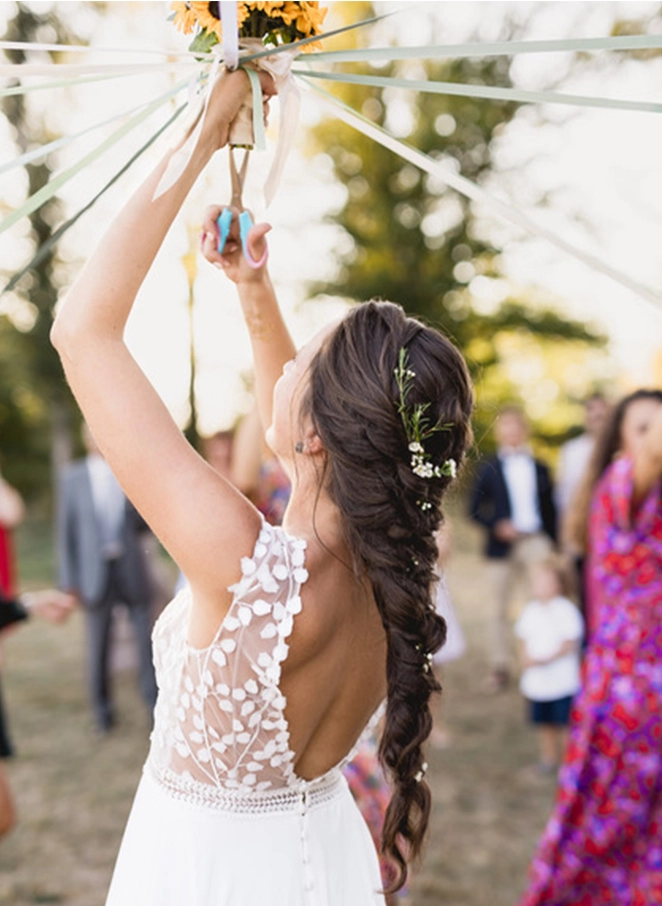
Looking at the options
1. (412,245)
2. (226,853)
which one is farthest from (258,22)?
(412,245)

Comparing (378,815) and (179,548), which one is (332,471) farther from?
(378,815)

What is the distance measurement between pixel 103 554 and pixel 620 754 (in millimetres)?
3958

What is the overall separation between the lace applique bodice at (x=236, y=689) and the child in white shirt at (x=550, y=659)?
151 inches

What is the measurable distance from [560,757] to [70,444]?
1271 centimetres

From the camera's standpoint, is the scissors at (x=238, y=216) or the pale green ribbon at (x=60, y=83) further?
the scissors at (x=238, y=216)

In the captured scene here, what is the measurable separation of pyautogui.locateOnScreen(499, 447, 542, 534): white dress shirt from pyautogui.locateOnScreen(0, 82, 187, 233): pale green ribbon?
6188mm

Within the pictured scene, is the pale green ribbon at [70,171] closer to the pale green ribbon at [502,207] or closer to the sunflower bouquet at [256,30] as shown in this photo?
the sunflower bouquet at [256,30]

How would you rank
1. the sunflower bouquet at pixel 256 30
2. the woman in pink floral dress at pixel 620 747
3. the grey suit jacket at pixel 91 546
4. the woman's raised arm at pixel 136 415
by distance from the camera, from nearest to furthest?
1. the woman's raised arm at pixel 136 415
2. the sunflower bouquet at pixel 256 30
3. the woman in pink floral dress at pixel 620 747
4. the grey suit jacket at pixel 91 546


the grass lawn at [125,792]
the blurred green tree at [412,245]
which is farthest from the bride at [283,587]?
the blurred green tree at [412,245]

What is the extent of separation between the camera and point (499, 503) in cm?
770

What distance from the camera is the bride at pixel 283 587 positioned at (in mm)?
1433

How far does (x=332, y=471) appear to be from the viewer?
166 cm

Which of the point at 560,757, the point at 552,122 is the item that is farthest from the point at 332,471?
the point at 552,122

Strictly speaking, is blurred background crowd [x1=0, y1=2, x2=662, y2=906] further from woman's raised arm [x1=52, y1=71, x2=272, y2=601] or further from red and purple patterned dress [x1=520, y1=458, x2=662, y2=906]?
woman's raised arm [x1=52, y1=71, x2=272, y2=601]
